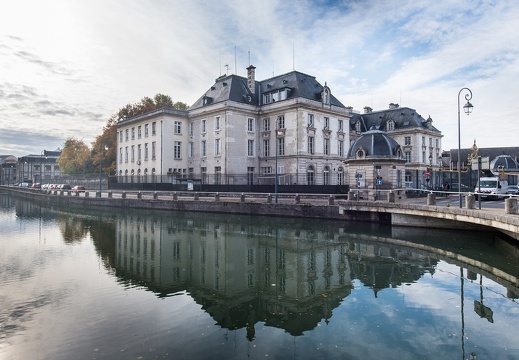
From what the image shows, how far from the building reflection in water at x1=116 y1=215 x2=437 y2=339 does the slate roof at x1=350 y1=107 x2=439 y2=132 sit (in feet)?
140

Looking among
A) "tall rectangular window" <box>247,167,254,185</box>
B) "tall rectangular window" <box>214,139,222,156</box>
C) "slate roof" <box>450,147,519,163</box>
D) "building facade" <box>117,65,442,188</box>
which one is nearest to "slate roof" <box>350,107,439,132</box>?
"building facade" <box>117,65,442,188</box>

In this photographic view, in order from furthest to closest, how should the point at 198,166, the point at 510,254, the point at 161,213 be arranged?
the point at 198,166 < the point at 161,213 < the point at 510,254

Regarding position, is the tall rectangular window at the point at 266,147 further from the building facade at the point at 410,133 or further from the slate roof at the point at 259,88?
the building facade at the point at 410,133

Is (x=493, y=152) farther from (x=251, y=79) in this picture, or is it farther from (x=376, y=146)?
(x=376, y=146)

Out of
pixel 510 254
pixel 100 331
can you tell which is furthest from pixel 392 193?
pixel 100 331

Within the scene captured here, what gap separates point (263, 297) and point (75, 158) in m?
84.2

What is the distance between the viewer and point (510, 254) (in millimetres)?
15516

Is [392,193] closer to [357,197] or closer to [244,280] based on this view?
[357,197]

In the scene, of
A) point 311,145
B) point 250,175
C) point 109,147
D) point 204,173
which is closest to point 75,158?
point 109,147

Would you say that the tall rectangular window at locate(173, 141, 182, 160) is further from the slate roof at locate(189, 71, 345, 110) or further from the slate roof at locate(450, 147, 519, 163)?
the slate roof at locate(450, 147, 519, 163)

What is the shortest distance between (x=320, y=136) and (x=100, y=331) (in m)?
40.4

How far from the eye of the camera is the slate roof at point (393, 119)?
6003cm

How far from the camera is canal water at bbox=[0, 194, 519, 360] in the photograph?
7312mm

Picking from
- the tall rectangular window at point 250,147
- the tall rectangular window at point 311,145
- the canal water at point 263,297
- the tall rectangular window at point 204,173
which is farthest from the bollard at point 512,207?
the tall rectangular window at point 250,147
